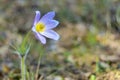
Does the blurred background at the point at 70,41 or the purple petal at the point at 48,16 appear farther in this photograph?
the blurred background at the point at 70,41

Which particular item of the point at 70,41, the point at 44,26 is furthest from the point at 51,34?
the point at 70,41

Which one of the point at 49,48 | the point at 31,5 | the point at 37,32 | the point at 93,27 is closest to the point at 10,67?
the point at 49,48

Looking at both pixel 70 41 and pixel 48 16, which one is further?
pixel 70 41

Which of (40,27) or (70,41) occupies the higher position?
(40,27)

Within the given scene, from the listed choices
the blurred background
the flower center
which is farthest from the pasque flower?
the blurred background

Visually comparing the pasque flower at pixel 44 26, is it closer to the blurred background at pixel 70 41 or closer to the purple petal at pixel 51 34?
the purple petal at pixel 51 34

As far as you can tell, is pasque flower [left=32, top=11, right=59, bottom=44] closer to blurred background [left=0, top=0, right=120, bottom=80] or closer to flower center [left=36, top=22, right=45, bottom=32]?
flower center [left=36, top=22, right=45, bottom=32]

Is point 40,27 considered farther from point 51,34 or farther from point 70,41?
point 70,41

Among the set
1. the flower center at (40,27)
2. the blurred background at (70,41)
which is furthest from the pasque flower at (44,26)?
the blurred background at (70,41)

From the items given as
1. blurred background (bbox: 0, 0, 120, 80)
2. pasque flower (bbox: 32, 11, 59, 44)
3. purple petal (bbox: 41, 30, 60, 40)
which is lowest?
blurred background (bbox: 0, 0, 120, 80)
